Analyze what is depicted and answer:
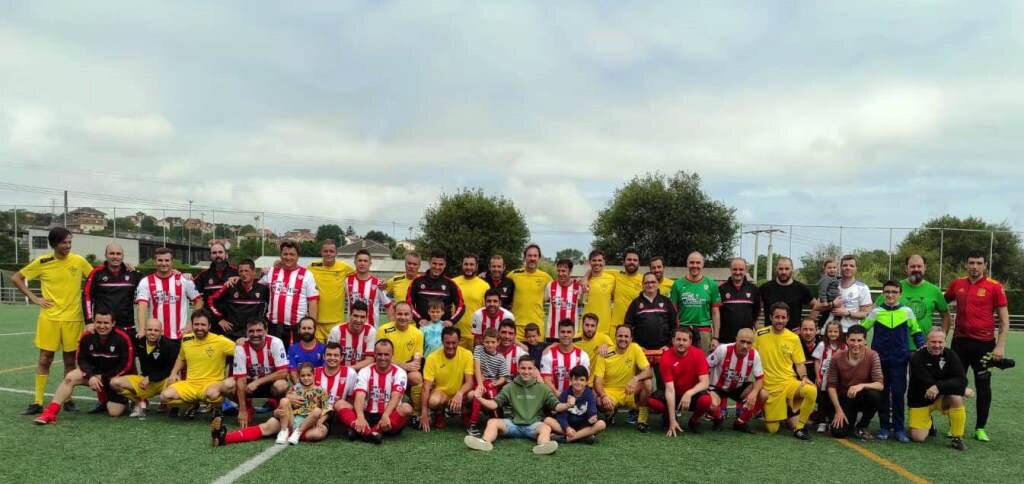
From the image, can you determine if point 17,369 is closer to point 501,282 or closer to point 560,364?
point 501,282

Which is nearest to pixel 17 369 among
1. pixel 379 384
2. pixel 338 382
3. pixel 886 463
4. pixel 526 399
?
pixel 338 382

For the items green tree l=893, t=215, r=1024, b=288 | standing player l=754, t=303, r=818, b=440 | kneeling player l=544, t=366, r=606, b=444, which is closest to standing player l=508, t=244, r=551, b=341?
kneeling player l=544, t=366, r=606, b=444

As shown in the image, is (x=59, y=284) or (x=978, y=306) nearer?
Answer: (x=978, y=306)

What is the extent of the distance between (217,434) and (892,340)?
5929 millimetres

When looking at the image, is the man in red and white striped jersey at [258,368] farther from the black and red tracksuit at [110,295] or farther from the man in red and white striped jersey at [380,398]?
the black and red tracksuit at [110,295]

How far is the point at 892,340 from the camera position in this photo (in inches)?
247

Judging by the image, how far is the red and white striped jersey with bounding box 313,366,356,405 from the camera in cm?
573

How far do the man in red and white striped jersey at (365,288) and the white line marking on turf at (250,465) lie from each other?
2167mm

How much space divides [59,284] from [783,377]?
704 cm

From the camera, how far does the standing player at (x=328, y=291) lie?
23.7ft

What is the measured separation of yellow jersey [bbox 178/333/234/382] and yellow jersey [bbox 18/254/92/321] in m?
1.37

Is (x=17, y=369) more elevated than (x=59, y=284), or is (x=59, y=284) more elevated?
(x=59, y=284)

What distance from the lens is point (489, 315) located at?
21.9ft

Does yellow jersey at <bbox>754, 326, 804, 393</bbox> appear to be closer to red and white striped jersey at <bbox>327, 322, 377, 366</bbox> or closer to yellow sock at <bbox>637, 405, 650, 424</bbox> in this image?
yellow sock at <bbox>637, 405, 650, 424</bbox>
